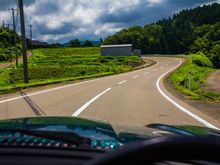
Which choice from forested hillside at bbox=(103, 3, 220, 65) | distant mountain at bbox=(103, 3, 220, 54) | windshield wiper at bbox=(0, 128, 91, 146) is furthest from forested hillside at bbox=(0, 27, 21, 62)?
windshield wiper at bbox=(0, 128, 91, 146)

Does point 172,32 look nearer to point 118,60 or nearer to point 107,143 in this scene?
point 118,60

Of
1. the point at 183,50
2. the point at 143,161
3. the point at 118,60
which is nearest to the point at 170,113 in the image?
the point at 143,161

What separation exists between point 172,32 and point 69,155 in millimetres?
172918

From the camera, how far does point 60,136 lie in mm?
2416

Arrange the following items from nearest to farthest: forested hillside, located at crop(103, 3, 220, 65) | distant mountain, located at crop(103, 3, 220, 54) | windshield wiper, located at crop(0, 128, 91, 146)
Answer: windshield wiper, located at crop(0, 128, 91, 146)
forested hillside, located at crop(103, 3, 220, 65)
distant mountain, located at crop(103, 3, 220, 54)

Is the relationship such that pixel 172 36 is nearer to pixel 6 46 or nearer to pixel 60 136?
pixel 6 46

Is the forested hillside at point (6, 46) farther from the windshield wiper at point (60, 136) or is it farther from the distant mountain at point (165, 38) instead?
the windshield wiper at point (60, 136)

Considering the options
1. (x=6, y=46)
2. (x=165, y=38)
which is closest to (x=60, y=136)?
(x=6, y=46)

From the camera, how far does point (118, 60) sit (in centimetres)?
8850

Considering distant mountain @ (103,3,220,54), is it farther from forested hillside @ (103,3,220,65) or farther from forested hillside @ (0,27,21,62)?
forested hillside @ (0,27,21,62)

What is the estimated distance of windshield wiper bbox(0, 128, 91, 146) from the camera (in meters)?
2.30

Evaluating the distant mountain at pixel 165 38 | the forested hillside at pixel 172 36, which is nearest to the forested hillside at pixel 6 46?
the forested hillside at pixel 172 36

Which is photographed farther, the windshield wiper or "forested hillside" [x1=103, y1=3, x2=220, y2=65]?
"forested hillside" [x1=103, y1=3, x2=220, y2=65]

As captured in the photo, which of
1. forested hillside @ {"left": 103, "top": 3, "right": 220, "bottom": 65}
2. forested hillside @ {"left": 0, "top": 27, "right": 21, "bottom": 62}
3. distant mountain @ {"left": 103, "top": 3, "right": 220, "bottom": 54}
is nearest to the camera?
forested hillside @ {"left": 0, "top": 27, "right": 21, "bottom": 62}
